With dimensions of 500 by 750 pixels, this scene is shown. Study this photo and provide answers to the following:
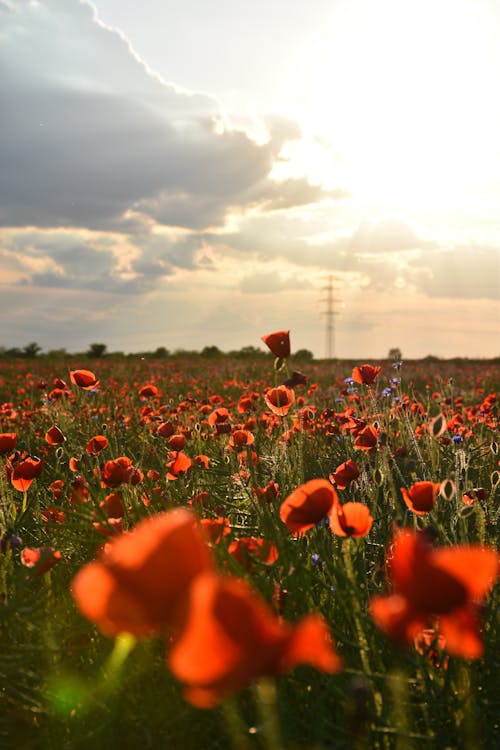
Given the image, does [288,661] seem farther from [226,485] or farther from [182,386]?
[182,386]

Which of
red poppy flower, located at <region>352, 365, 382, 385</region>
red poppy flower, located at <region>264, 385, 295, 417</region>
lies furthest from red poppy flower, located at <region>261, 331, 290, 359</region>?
red poppy flower, located at <region>352, 365, 382, 385</region>

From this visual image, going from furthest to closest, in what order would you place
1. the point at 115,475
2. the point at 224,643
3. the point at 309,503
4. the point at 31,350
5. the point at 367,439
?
the point at 31,350 → the point at 367,439 → the point at 115,475 → the point at 309,503 → the point at 224,643

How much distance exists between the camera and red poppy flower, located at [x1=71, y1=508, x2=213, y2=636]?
0.59m

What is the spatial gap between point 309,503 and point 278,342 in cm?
108

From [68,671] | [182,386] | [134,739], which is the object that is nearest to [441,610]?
[134,739]

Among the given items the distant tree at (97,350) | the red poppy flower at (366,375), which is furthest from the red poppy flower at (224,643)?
A: the distant tree at (97,350)

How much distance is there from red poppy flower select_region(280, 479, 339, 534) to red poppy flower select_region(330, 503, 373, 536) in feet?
0.14

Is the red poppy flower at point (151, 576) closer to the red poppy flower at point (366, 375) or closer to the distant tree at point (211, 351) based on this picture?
the red poppy flower at point (366, 375)

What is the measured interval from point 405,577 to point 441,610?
50mm

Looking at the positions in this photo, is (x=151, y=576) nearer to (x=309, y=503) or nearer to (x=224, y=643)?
(x=224, y=643)

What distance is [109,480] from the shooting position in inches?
80.4

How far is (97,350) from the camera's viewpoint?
2316 centimetres

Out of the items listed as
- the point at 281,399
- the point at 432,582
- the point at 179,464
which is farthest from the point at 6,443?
the point at 432,582

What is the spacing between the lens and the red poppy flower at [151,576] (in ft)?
1.92
